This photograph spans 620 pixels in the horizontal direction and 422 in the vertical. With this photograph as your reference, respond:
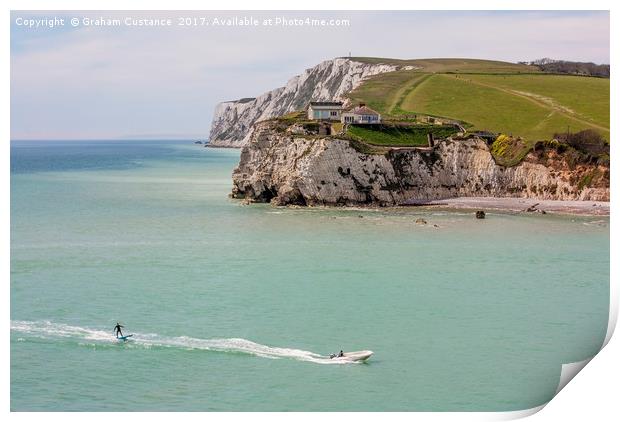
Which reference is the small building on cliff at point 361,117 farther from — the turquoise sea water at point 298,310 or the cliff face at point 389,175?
the turquoise sea water at point 298,310

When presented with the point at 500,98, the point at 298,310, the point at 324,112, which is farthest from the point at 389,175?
the point at 298,310

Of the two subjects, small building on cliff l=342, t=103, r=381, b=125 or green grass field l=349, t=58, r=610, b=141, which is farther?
green grass field l=349, t=58, r=610, b=141

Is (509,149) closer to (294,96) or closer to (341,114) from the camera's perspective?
(341,114)

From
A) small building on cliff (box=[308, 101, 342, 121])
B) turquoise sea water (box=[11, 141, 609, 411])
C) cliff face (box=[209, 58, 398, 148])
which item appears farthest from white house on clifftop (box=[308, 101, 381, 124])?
turquoise sea water (box=[11, 141, 609, 411])

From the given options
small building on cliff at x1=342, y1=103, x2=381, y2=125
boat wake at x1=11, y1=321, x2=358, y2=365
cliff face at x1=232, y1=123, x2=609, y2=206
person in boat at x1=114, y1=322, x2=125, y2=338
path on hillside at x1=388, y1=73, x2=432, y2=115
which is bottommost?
boat wake at x1=11, y1=321, x2=358, y2=365

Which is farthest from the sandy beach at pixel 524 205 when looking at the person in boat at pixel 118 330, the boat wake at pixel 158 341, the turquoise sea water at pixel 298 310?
the person in boat at pixel 118 330

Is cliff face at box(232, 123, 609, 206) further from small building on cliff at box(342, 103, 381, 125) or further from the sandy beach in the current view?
small building on cliff at box(342, 103, 381, 125)
